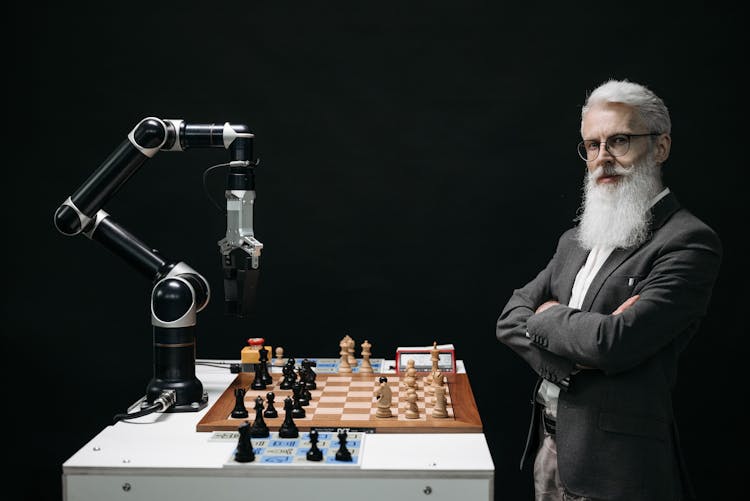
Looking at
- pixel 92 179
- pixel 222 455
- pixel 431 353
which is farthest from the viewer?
pixel 431 353

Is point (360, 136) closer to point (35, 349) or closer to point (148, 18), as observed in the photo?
point (148, 18)

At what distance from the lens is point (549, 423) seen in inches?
111

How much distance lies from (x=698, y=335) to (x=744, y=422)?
50 centimetres

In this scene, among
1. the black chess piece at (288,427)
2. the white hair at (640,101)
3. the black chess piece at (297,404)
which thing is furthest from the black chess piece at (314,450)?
the white hair at (640,101)

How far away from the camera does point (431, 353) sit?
336 centimetres

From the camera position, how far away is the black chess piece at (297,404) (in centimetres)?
276

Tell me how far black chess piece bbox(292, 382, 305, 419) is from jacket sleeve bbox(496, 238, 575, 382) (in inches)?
28.5

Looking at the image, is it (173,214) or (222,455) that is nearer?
(222,455)

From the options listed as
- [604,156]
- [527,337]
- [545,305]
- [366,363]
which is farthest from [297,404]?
[604,156]

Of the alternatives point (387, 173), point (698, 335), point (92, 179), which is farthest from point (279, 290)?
point (698, 335)

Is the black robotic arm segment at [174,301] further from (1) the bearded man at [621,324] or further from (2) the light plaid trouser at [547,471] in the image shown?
(2) the light plaid trouser at [547,471]

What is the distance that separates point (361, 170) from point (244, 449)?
1.97m

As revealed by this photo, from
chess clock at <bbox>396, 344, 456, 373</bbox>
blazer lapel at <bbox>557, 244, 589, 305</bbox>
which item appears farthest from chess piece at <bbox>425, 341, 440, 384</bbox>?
blazer lapel at <bbox>557, 244, 589, 305</bbox>

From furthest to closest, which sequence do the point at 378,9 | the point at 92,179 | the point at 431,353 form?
the point at 378,9, the point at 431,353, the point at 92,179
